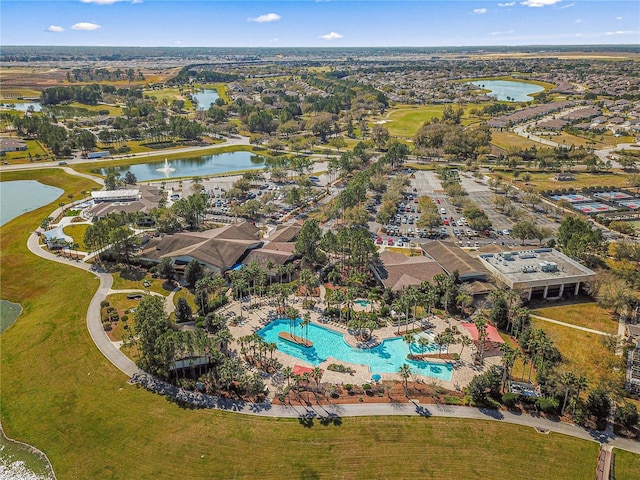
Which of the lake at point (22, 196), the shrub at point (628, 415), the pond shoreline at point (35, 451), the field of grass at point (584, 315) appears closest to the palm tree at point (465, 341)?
the field of grass at point (584, 315)

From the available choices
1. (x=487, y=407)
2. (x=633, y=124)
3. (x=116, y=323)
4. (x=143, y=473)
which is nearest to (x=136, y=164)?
(x=116, y=323)

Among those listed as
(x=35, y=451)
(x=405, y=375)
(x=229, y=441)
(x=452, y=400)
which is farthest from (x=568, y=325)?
(x=35, y=451)

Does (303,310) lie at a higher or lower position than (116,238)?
lower

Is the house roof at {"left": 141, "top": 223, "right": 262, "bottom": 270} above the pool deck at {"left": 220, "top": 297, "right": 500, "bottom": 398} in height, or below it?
above

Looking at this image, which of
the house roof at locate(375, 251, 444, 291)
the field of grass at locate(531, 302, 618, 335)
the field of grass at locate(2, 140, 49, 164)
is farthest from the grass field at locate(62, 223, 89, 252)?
the field of grass at locate(531, 302, 618, 335)

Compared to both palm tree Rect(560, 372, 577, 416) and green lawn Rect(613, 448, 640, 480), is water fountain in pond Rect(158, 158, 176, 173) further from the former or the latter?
green lawn Rect(613, 448, 640, 480)

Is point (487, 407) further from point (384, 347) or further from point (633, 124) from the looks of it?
point (633, 124)

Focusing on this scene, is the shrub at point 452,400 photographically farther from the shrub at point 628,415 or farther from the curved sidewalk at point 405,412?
the shrub at point 628,415
